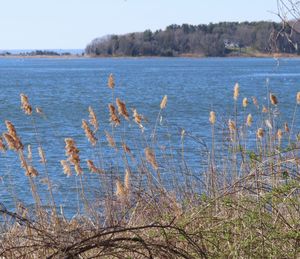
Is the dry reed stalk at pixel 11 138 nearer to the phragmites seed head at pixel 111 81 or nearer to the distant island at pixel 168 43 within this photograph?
the phragmites seed head at pixel 111 81

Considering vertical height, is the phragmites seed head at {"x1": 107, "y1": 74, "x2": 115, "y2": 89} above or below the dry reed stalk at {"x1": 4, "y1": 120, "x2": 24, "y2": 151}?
above

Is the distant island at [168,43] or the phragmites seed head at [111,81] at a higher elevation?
the phragmites seed head at [111,81]

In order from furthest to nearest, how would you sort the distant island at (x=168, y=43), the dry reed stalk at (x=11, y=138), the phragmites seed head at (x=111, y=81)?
1. the distant island at (x=168, y=43)
2. the phragmites seed head at (x=111, y=81)
3. the dry reed stalk at (x=11, y=138)

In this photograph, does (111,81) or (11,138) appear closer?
(11,138)

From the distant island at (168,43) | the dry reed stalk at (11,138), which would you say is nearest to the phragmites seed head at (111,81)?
the dry reed stalk at (11,138)

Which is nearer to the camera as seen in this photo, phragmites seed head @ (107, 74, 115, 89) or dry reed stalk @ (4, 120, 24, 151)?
dry reed stalk @ (4, 120, 24, 151)

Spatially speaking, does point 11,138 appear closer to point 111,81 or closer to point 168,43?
point 111,81

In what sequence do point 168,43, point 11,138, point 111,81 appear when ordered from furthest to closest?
point 168,43, point 111,81, point 11,138

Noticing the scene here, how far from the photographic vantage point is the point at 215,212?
18.2 ft

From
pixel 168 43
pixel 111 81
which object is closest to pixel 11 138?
pixel 111 81

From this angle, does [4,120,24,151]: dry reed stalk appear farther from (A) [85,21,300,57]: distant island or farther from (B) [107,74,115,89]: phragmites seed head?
(A) [85,21,300,57]: distant island

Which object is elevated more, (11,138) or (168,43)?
(11,138)

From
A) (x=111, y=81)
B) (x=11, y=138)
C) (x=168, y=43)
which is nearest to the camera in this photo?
(x=11, y=138)

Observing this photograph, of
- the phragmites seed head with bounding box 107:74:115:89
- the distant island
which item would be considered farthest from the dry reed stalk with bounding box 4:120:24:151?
the distant island
